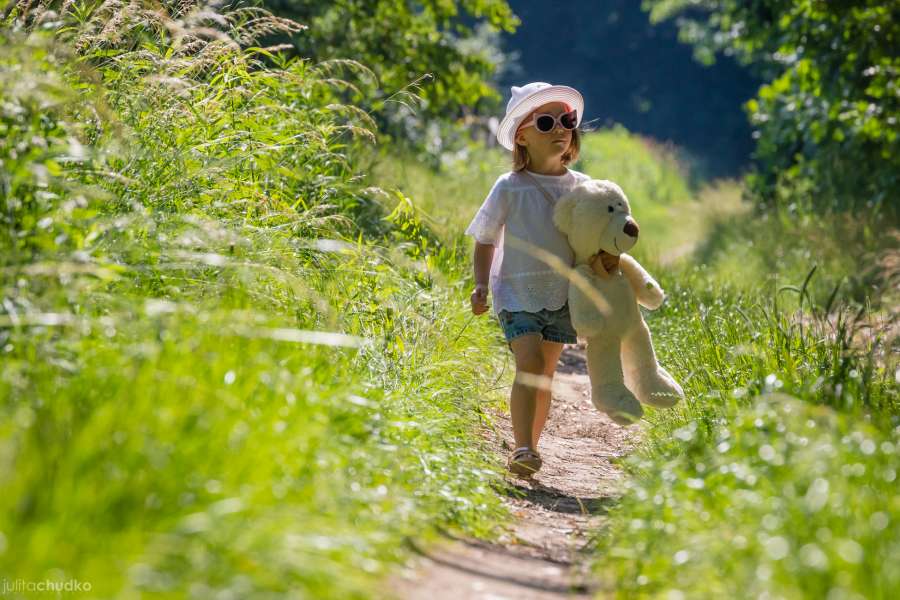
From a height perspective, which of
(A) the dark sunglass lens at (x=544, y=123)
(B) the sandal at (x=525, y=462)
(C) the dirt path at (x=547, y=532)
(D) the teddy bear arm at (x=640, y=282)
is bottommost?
(C) the dirt path at (x=547, y=532)

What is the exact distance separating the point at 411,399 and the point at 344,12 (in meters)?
7.41

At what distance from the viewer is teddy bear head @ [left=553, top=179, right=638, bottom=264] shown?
4609 mm

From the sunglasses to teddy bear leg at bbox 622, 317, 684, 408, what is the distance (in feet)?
3.20

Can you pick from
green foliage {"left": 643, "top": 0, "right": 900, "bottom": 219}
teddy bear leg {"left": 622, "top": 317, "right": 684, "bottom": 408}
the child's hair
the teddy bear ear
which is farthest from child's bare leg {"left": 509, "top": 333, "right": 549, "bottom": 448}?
green foliage {"left": 643, "top": 0, "right": 900, "bottom": 219}

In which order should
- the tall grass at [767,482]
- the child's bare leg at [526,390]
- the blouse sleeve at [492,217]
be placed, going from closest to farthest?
1. the tall grass at [767,482]
2. the child's bare leg at [526,390]
3. the blouse sleeve at [492,217]

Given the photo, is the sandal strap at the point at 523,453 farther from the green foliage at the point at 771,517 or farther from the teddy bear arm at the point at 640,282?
the green foliage at the point at 771,517

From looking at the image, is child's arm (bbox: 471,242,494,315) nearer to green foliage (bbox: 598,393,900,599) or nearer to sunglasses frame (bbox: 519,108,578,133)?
sunglasses frame (bbox: 519,108,578,133)

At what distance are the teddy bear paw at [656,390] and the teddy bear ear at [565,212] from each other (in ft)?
2.32

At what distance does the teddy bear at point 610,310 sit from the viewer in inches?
A: 182

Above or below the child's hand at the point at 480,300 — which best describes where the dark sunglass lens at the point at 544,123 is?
above

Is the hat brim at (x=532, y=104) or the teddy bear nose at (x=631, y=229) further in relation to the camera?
the hat brim at (x=532, y=104)

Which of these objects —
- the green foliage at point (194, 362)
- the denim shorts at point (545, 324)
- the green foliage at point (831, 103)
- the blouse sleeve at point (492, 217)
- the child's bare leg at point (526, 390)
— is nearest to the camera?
the green foliage at point (194, 362)

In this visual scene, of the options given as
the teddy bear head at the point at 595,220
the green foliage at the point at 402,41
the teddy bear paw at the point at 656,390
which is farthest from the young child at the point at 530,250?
the green foliage at the point at 402,41

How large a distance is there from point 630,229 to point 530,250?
0.44 m
